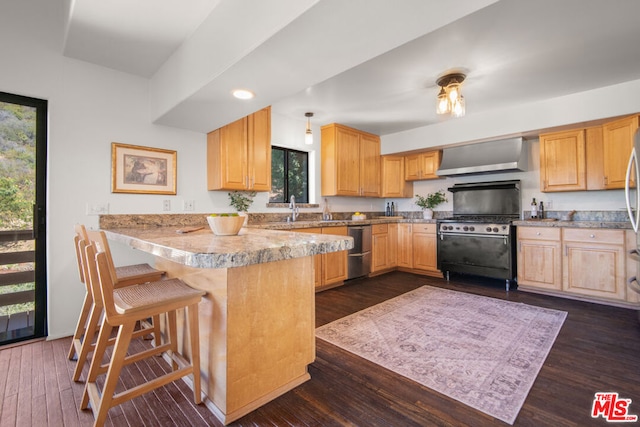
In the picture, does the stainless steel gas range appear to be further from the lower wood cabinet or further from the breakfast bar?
the breakfast bar

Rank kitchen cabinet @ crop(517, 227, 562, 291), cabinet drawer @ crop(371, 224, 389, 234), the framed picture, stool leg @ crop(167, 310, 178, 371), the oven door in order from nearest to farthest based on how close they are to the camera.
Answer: stool leg @ crop(167, 310, 178, 371), the framed picture, kitchen cabinet @ crop(517, 227, 562, 291), the oven door, cabinet drawer @ crop(371, 224, 389, 234)

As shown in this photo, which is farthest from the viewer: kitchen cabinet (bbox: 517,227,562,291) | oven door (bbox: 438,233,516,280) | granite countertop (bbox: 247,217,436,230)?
oven door (bbox: 438,233,516,280)

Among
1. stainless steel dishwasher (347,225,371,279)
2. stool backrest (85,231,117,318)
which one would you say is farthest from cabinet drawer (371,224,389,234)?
stool backrest (85,231,117,318)

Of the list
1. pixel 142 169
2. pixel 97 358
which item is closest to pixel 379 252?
Answer: pixel 142 169

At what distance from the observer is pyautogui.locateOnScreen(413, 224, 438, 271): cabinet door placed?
4559 millimetres

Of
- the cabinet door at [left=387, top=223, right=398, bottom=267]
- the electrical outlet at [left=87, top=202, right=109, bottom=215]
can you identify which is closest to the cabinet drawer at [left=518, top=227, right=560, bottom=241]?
the cabinet door at [left=387, top=223, right=398, bottom=267]

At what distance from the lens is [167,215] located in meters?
3.02

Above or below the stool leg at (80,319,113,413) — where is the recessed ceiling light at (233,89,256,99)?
above

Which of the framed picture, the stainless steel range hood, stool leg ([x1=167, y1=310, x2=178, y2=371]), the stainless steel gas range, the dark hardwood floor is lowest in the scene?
the dark hardwood floor

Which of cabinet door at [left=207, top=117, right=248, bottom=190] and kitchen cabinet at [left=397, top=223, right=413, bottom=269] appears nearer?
cabinet door at [left=207, top=117, right=248, bottom=190]

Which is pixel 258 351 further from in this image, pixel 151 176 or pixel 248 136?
pixel 248 136

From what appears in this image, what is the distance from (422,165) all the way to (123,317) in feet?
15.3

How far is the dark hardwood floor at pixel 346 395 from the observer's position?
4.83ft

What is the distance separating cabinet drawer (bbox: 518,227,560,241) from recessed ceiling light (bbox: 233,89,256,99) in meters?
3.60
